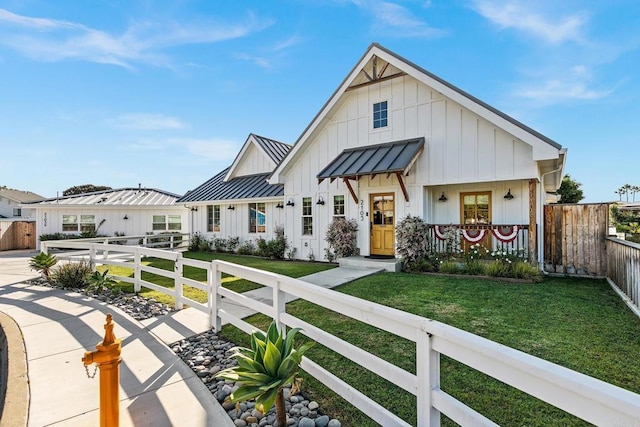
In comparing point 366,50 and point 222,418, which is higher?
point 366,50

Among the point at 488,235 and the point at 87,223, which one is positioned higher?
the point at 87,223

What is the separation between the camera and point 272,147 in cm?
1939

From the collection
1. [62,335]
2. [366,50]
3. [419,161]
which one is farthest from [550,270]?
[62,335]

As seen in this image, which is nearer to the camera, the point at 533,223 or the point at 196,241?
the point at 533,223

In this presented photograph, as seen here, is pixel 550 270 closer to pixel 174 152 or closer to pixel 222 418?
pixel 222 418

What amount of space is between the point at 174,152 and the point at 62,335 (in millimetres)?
19556

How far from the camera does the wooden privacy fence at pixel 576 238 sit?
365 inches

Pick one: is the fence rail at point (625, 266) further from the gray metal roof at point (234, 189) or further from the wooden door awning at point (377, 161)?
the gray metal roof at point (234, 189)

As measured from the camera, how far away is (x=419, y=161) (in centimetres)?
1100

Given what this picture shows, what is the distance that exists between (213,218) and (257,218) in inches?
142

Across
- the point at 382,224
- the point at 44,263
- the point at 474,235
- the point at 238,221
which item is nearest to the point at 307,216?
the point at 382,224

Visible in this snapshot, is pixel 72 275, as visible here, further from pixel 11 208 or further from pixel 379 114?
pixel 11 208

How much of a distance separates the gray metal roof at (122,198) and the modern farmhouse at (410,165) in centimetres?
1260

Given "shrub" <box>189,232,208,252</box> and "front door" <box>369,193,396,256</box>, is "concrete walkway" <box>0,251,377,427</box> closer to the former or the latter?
"front door" <box>369,193,396,256</box>
